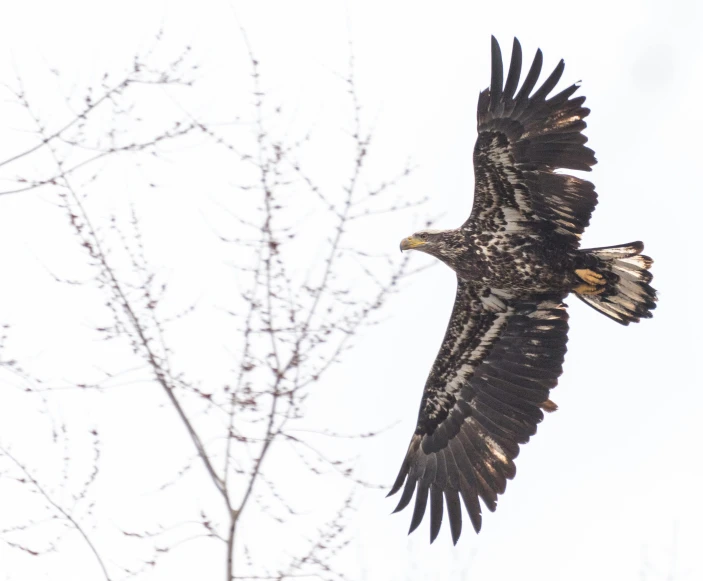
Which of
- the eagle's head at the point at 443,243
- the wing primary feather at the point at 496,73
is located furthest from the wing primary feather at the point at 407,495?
the wing primary feather at the point at 496,73

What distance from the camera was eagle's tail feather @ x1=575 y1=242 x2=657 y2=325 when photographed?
9.78 m

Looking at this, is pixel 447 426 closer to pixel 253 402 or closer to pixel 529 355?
pixel 529 355

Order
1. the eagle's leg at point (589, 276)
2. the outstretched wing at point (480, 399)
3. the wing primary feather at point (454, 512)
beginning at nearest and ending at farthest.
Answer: the wing primary feather at point (454, 512)
the eagle's leg at point (589, 276)
the outstretched wing at point (480, 399)

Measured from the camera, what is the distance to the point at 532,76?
30.1 feet

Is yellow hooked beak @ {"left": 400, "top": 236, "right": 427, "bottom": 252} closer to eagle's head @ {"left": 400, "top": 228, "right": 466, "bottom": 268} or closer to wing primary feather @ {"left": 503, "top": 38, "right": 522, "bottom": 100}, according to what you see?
eagle's head @ {"left": 400, "top": 228, "right": 466, "bottom": 268}

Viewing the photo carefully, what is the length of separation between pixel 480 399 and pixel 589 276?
6.14ft

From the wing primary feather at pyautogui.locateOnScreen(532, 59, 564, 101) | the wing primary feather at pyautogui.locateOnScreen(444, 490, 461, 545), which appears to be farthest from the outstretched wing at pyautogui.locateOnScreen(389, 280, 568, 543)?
the wing primary feather at pyautogui.locateOnScreen(532, 59, 564, 101)

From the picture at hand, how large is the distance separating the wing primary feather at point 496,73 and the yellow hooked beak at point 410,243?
65.8 inches

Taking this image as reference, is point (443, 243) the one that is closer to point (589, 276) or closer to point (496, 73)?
point (589, 276)

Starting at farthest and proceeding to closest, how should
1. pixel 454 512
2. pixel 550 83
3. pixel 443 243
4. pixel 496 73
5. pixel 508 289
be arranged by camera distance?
pixel 508 289
pixel 443 243
pixel 454 512
pixel 496 73
pixel 550 83

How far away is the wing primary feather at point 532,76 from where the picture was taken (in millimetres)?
9172

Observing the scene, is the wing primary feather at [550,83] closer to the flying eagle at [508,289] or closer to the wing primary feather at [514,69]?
the flying eagle at [508,289]

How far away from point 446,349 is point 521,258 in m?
1.74

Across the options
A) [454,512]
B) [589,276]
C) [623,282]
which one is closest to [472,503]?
[454,512]
